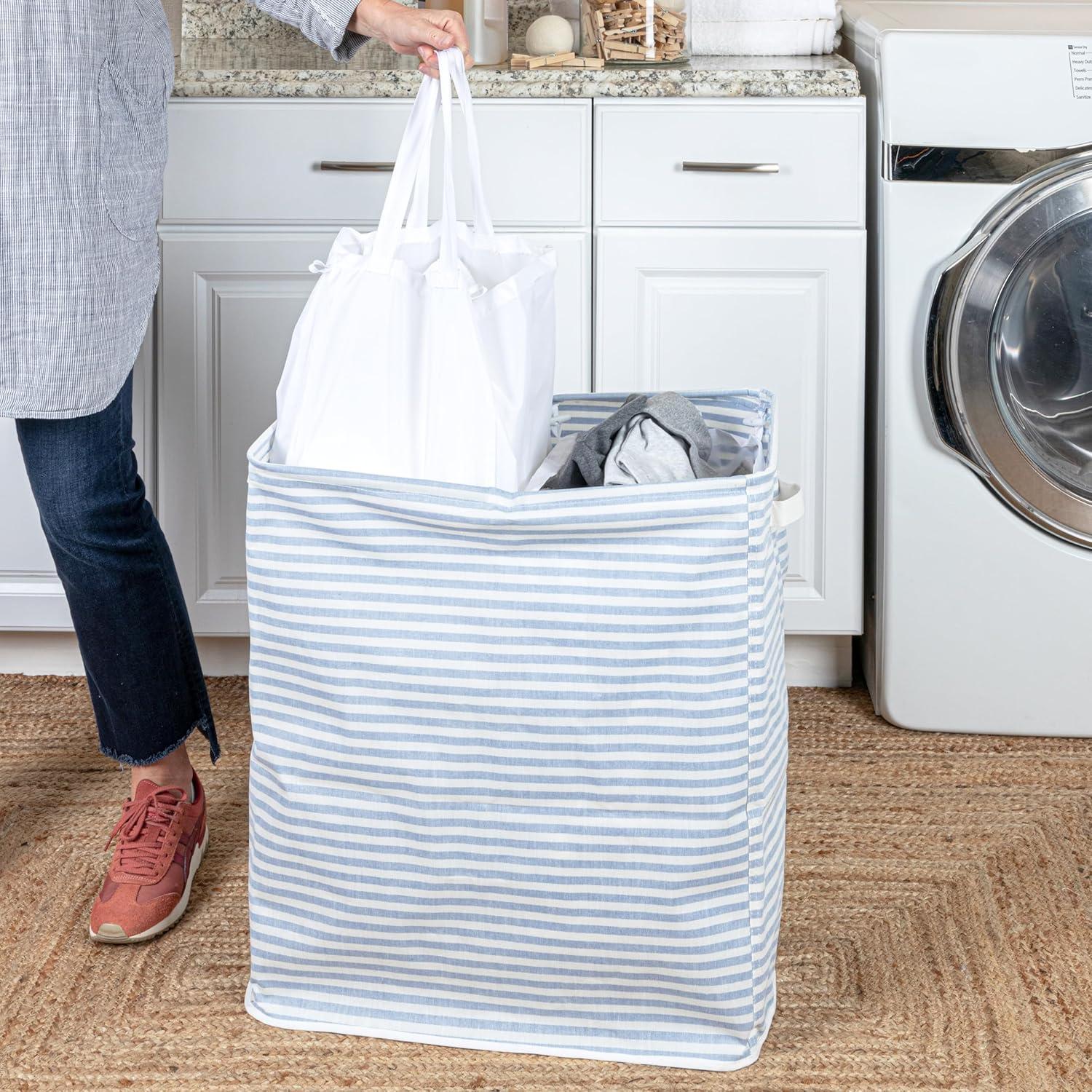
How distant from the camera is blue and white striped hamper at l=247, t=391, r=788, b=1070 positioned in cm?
95

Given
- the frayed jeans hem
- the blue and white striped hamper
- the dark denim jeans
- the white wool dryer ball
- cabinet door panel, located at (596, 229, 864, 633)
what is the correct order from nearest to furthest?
the blue and white striped hamper
the dark denim jeans
the frayed jeans hem
cabinet door panel, located at (596, 229, 864, 633)
the white wool dryer ball

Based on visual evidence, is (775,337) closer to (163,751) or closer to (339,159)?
(339,159)

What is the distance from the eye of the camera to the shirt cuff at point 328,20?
114 cm

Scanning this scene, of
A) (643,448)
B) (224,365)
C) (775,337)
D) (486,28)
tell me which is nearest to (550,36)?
(486,28)

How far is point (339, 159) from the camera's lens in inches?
64.9

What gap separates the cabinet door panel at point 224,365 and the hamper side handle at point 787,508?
0.71 meters

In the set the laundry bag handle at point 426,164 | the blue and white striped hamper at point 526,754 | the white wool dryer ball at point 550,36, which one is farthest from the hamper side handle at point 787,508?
the white wool dryer ball at point 550,36

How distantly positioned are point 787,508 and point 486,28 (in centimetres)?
106

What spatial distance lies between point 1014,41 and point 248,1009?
1.38 m

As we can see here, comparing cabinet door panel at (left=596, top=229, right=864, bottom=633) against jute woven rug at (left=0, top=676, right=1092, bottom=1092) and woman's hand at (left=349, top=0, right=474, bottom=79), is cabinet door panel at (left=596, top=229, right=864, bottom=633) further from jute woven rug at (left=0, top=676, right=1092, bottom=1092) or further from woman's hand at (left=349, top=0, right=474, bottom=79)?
woman's hand at (left=349, top=0, right=474, bottom=79)

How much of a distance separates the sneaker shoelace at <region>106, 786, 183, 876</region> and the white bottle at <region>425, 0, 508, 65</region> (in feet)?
3.56

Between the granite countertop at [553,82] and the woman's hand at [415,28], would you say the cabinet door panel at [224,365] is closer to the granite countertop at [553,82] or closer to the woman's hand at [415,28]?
the granite countertop at [553,82]

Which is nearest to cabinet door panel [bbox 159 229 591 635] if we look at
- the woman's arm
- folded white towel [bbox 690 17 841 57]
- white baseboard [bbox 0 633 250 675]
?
white baseboard [bbox 0 633 250 675]

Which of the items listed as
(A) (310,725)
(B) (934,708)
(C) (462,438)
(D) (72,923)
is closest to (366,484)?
(C) (462,438)
